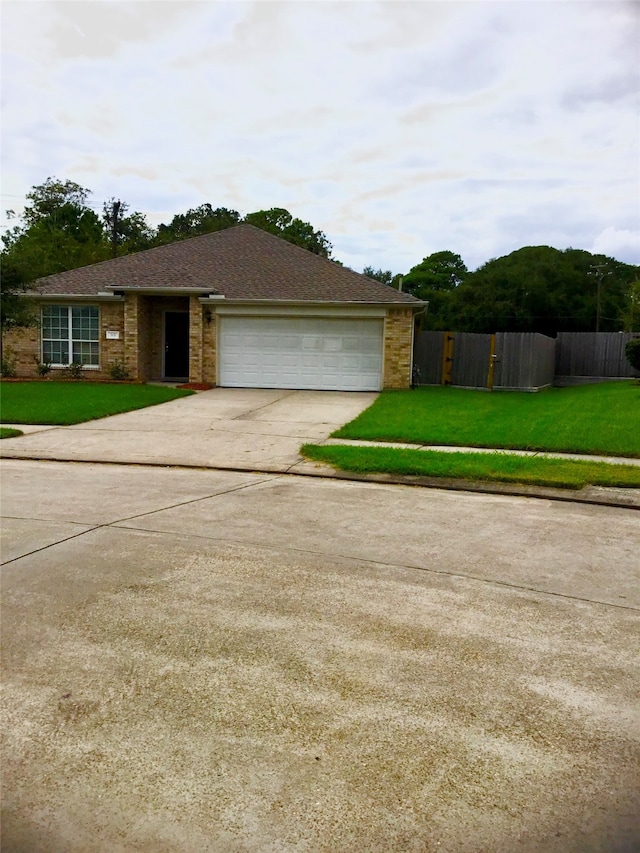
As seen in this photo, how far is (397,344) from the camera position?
67.1 feet

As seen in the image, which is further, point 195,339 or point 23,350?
point 23,350

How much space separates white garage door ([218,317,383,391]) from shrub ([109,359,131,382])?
3005 millimetres

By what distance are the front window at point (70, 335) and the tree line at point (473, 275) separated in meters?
20.0

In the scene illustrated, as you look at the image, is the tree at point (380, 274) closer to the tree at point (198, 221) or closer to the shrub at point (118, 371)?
the tree at point (198, 221)

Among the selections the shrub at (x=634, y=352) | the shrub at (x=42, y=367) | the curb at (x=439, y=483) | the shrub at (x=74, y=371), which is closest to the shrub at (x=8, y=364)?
the shrub at (x=42, y=367)

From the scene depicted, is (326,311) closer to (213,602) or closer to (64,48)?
(64,48)

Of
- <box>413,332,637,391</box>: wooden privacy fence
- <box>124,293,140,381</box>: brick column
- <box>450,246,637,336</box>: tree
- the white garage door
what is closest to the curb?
→ the white garage door

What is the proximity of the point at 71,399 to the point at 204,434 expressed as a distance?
5700 mm

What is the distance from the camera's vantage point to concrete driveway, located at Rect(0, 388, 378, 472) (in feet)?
34.0

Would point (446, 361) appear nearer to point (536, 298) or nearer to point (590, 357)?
point (590, 357)

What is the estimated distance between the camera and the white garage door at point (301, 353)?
20812mm

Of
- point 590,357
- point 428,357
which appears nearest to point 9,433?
point 428,357

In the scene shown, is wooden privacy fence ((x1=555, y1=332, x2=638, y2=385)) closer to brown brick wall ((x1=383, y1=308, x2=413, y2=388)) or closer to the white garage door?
brown brick wall ((x1=383, y1=308, x2=413, y2=388))

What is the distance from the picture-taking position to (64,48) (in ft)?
29.5
